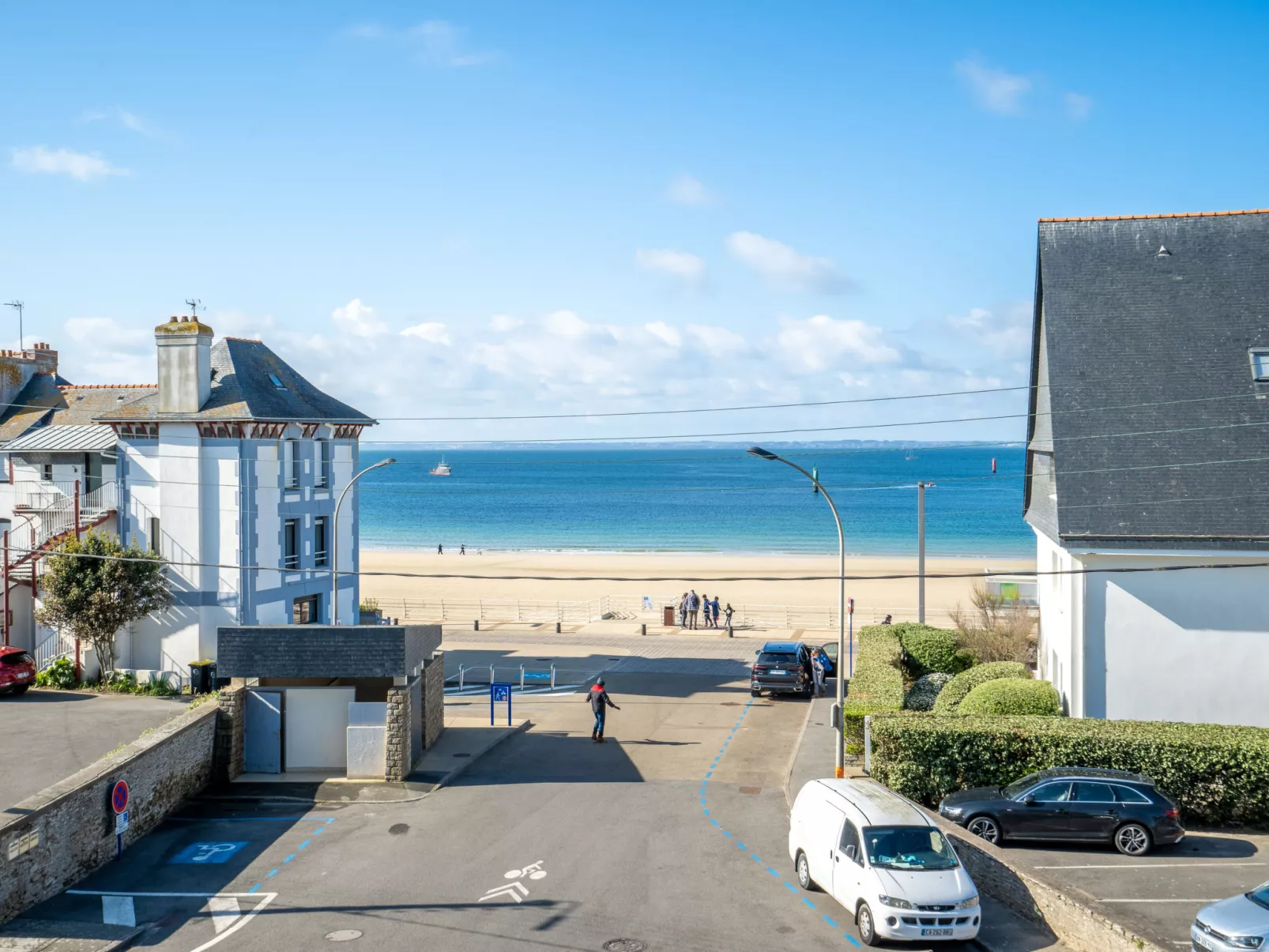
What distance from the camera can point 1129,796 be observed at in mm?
17953

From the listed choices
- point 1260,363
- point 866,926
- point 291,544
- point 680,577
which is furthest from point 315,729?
point 680,577

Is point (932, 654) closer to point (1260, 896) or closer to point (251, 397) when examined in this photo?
point (1260, 896)

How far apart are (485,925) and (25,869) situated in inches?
258

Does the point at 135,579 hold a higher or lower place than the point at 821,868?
higher

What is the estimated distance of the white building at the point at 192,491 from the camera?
32.8 m

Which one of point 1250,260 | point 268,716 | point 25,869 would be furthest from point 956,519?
point 25,869

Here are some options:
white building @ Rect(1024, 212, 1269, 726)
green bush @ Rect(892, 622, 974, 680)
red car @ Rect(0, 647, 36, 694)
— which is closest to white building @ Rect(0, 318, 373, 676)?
red car @ Rect(0, 647, 36, 694)

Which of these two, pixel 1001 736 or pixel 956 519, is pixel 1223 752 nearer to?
pixel 1001 736

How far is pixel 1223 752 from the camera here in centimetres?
1911

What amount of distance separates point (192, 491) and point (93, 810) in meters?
17.2

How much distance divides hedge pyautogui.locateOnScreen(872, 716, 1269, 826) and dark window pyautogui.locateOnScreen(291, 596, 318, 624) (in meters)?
21.4

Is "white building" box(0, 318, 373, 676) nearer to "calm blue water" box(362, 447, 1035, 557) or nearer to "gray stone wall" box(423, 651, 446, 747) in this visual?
"gray stone wall" box(423, 651, 446, 747)

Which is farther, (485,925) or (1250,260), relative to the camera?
(1250,260)

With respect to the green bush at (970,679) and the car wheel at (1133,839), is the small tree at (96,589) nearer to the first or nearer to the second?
the green bush at (970,679)
